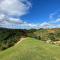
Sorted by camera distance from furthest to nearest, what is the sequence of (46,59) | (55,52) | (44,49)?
(44,49), (55,52), (46,59)

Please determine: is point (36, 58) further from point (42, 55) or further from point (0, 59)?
point (0, 59)

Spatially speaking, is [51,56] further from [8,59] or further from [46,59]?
[8,59]

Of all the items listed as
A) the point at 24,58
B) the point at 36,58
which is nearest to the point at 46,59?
the point at 36,58

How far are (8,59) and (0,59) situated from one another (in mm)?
3074

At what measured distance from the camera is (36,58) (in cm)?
4147

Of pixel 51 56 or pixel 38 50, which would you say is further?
pixel 38 50

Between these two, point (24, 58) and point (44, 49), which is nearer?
point (24, 58)

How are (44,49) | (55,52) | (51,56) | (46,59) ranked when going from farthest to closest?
(44,49), (55,52), (51,56), (46,59)

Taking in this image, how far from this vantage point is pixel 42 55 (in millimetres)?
44250

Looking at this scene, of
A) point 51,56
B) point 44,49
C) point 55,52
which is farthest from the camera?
point 44,49

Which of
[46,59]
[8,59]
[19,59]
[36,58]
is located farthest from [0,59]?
[46,59]

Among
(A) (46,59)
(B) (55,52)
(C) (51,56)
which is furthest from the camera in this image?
(B) (55,52)

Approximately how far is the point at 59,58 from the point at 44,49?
35.4 feet

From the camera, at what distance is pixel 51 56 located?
140 ft
